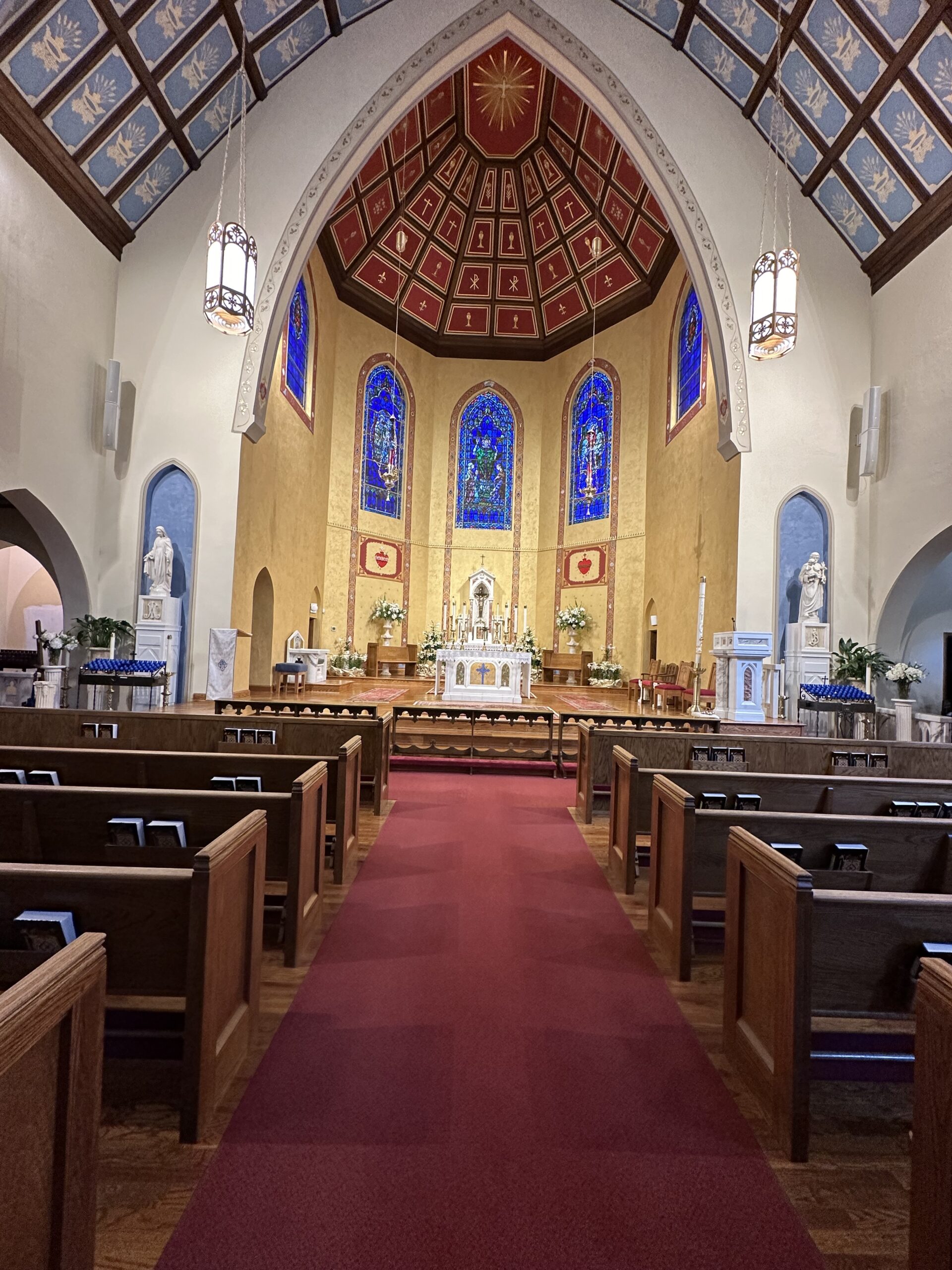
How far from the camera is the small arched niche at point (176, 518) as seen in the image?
1116 cm

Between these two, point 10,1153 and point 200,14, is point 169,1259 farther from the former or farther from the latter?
point 200,14

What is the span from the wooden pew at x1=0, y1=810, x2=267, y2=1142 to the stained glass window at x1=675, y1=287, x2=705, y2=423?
1340 centimetres

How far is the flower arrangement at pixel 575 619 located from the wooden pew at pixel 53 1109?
56.3ft

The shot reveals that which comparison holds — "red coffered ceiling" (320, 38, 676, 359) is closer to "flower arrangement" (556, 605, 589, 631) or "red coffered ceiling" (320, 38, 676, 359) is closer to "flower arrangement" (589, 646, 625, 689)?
"flower arrangement" (556, 605, 589, 631)

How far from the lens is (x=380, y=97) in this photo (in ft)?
36.5

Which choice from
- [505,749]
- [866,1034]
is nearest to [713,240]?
[505,749]

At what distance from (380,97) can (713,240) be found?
4.98 m

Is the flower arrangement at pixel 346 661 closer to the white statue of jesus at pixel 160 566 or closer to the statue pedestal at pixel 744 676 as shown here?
the white statue of jesus at pixel 160 566

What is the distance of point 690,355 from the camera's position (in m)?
14.7

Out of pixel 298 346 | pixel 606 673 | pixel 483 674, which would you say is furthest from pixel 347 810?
pixel 606 673

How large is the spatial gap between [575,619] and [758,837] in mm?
15555

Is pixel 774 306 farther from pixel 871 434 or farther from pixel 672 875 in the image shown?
pixel 672 875

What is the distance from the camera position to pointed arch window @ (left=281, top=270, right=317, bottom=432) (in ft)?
46.4

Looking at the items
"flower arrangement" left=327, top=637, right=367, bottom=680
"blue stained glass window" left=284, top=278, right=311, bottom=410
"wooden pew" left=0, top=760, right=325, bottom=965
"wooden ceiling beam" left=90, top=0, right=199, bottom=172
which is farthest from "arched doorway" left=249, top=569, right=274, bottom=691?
"wooden pew" left=0, top=760, right=325, bottom=965
